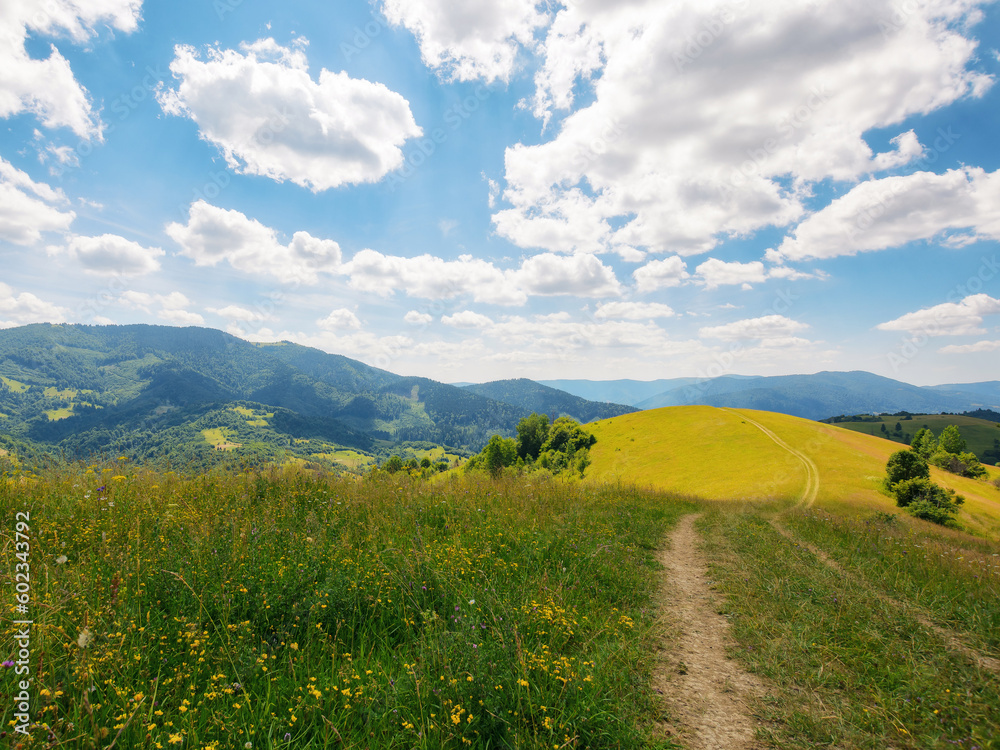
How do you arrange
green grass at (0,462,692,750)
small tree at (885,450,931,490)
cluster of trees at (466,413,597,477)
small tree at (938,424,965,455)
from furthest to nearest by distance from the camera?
small tree at (938,424,965,455)
cluster of trees at (466,413,597,477)
small tree at (885,450,931,490)
green grass at (0,462,692,750)

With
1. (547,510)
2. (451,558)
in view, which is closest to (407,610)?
(451,558)

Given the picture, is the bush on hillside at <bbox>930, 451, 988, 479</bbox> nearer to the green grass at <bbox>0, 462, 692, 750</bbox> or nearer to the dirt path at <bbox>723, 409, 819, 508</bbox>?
the dirt path at <bbox>723, 409, 819, 508</bbox>

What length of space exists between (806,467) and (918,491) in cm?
1153

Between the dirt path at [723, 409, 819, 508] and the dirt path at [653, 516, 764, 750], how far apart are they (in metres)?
28.2

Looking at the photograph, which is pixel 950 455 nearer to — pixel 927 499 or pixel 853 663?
pixel 927 499

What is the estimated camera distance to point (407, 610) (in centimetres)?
477

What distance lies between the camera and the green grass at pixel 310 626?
3035 mm

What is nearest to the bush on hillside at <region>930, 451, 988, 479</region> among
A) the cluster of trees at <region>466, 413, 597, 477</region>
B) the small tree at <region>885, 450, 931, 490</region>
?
the small tree at <region>885, 450, 931, 490</region>

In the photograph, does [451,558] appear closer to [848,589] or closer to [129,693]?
[129,693]

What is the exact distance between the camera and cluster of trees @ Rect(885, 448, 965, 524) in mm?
32750

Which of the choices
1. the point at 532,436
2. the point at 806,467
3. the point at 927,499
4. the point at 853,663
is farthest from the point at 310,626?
the point at 532,436

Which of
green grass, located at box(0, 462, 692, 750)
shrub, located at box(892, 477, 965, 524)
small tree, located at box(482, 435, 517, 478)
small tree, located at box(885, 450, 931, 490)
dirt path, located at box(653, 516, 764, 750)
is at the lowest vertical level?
small tree, located at box(482, 435, 517, 478)

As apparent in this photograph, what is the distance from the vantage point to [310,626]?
4.13 m

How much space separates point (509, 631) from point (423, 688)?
3.77ft
